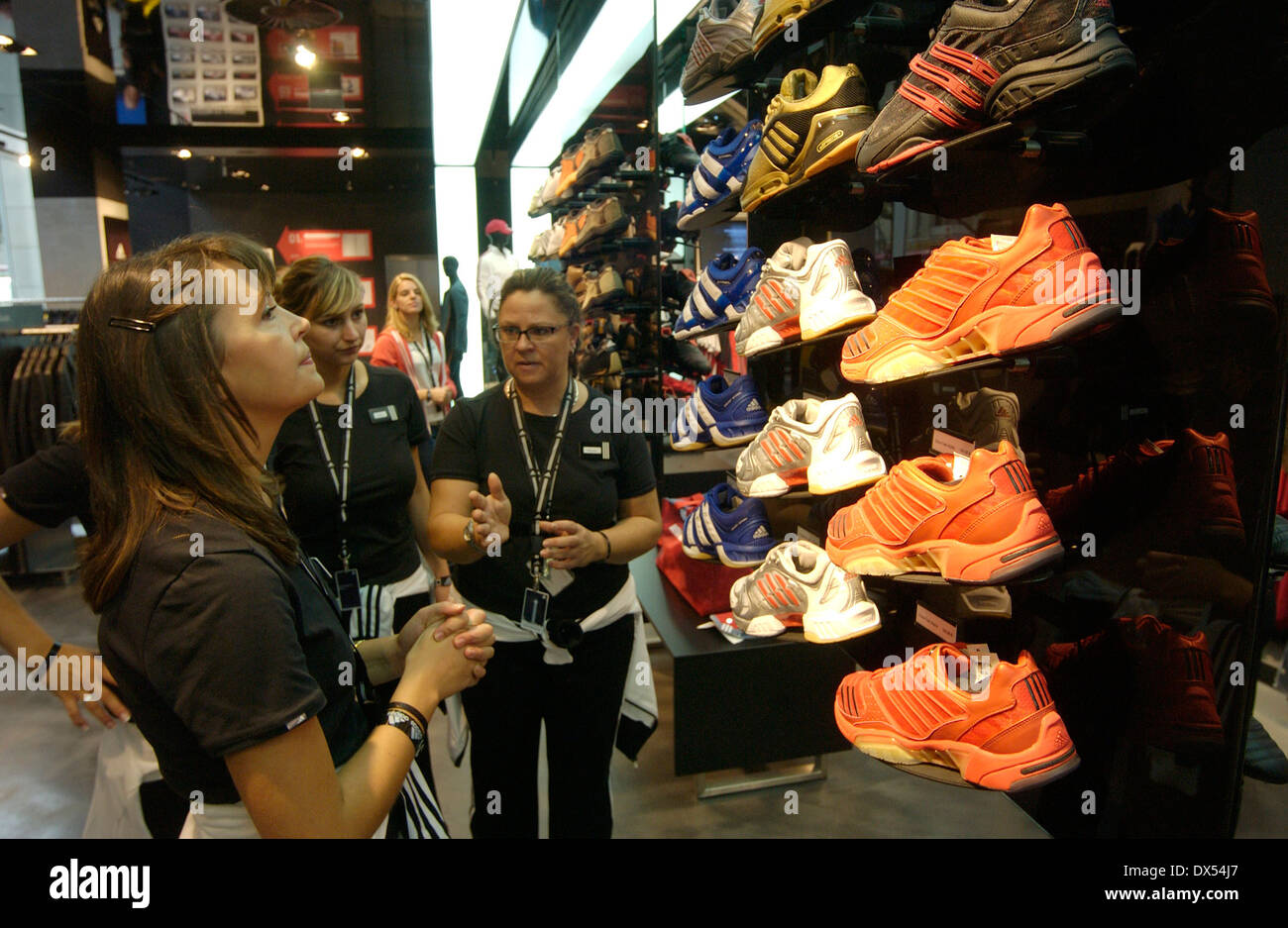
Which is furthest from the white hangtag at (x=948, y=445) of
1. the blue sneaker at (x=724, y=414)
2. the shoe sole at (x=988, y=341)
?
the blue sneaker at (x=724, y=414)

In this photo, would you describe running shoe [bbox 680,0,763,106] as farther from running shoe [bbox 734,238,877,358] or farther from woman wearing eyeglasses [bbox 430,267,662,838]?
woman wearing eyeglasses [bbox 430,267,662,838]

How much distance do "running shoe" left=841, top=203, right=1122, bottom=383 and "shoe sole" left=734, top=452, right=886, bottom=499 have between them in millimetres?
258

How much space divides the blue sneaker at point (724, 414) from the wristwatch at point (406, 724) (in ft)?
5.09

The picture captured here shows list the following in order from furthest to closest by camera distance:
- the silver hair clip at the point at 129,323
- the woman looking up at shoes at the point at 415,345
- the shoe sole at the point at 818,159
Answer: the woman looking up at shoes at the point at 415,345 → the shoe sole at the point at 818,159 → the silver hair clip at the point at 129,323

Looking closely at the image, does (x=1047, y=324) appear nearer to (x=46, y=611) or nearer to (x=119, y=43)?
(x=119, y=43)

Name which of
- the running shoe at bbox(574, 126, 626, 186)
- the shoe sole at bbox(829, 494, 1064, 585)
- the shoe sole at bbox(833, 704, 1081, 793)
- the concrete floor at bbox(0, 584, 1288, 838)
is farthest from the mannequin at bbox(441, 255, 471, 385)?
the shoe sole at bbox(833, 704, 1081, 793)

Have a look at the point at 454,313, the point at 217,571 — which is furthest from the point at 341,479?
the point at 454,313

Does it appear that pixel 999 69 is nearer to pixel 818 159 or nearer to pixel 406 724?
pixel 818 159

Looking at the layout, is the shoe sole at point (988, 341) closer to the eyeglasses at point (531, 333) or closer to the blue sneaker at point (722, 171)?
the eyeglasses at point (531, 333)

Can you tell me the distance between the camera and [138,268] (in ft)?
3.22

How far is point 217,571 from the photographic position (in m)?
0.86

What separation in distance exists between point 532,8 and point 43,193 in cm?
360

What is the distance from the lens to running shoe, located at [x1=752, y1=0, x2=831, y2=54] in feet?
5.53

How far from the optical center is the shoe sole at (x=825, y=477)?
1753 millimetres
